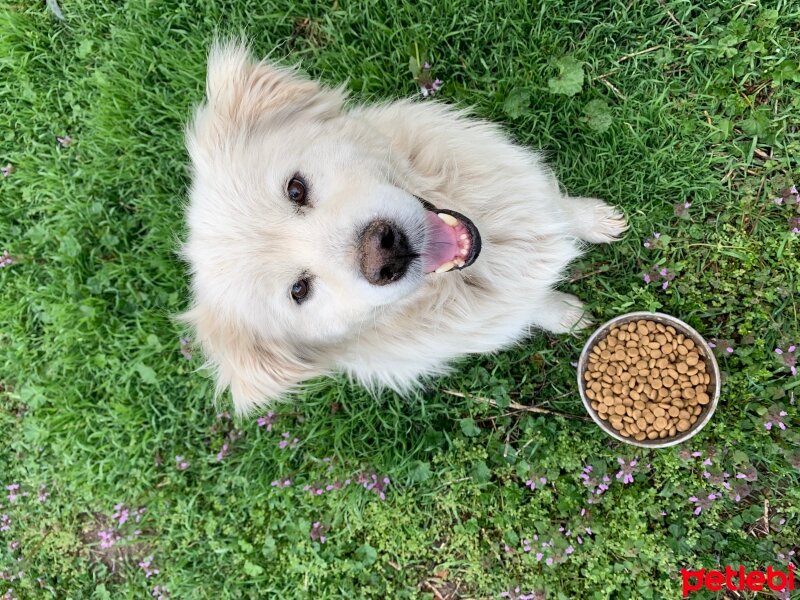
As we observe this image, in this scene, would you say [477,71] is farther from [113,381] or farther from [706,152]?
[113,381]

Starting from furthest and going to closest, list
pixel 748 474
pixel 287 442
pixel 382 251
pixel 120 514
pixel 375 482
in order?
pixel 120 514 → pixel 287 442 → pixel 375 482 → pixel 748 474 → pixel 382 251

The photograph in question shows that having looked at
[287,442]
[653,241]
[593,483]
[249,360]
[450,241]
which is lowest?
[287,442]

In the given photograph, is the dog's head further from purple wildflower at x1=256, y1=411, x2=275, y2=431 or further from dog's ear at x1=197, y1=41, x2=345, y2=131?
purple wildflower at x1=256, y1=411, x2=275, y2=431

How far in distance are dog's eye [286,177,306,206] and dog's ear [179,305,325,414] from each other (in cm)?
57

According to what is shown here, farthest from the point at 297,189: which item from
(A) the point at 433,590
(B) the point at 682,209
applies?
(A) the point at 433,590

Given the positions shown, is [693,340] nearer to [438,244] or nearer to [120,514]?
[438,244]

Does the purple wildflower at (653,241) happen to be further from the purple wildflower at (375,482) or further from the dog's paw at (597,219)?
the purple wildflower at (375,482)

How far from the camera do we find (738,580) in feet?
9.23

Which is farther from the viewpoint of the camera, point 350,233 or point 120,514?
point 120,514

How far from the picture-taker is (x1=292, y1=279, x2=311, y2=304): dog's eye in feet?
7.07

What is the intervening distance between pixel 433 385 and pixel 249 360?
4.08ft

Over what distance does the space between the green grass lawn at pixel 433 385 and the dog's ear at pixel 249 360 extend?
1002mm

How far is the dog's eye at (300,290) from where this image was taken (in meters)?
2.16

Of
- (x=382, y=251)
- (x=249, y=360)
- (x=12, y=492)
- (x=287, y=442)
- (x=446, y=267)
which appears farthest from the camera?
(x=12, y=492)
